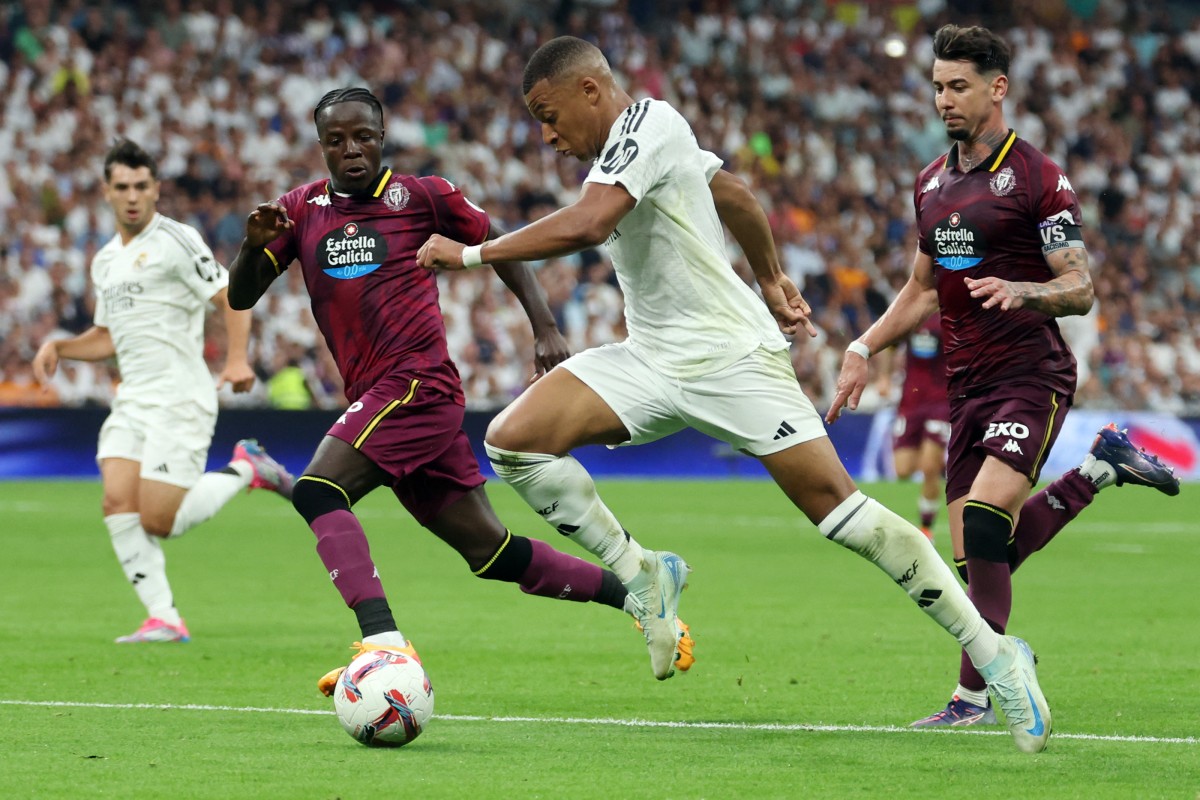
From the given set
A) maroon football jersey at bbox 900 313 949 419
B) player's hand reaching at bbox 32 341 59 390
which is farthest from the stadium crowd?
player's hand reaching at bbox 32 341 59 390

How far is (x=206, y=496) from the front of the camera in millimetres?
9984

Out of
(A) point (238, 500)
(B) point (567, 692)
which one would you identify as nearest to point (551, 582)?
(B) point (567, 692)

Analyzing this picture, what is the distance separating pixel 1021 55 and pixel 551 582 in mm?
26563

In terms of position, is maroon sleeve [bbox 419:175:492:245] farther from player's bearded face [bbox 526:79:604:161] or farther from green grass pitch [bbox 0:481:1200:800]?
green grass pitch [bbox 0:481:1200:800]

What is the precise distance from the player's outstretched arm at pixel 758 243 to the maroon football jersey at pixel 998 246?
67 centimetres

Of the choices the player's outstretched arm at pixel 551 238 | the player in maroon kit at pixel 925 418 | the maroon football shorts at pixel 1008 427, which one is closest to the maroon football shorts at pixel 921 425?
the player in maroon kit at pixel 925 418

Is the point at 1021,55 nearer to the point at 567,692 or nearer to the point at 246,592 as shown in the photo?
the point at 246,592

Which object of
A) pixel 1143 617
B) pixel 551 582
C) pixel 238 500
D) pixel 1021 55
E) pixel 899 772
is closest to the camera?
pixel 899 772

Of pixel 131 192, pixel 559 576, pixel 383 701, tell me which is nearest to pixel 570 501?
pixel 559 576

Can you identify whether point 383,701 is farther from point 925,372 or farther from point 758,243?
point 925,372

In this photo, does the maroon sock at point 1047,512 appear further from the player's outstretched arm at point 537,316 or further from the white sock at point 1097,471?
the player's outstretched arm at point 537,316

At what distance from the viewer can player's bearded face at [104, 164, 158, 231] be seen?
32.2ft

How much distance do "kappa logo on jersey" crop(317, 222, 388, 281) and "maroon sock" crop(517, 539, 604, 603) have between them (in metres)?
1.29

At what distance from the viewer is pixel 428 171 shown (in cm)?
2617
